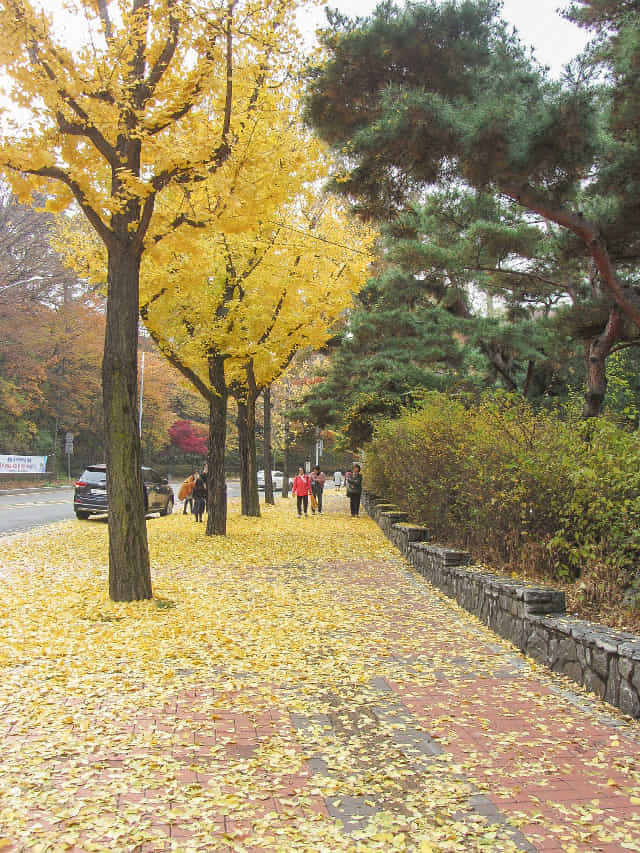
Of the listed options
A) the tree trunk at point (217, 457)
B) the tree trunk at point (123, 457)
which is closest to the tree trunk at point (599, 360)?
the tree trunk at point (217, 457)

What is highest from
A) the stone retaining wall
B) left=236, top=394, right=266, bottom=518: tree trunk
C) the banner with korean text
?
left=236, top=394, right=266, bottom=518: tree trunk

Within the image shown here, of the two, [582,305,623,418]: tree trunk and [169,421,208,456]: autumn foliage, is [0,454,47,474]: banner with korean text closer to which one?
[169,421,208,456]: autumn foliage

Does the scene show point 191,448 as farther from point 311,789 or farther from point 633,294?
point 311,789

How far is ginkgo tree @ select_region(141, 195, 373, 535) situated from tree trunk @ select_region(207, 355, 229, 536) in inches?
0.8

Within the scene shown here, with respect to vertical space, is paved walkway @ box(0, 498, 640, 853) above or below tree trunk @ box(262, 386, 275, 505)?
below

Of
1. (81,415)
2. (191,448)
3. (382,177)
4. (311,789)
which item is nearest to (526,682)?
(311,789)

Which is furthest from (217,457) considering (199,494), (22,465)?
(22,465)

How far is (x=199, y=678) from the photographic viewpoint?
5367 millimetres

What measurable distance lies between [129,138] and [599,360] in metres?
9.24

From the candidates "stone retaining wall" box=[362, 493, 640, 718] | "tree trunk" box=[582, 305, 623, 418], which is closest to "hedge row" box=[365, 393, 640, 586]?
"stone retaining wall" box=[362, 493, 640, 718]

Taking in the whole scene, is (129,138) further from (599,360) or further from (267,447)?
(267,447)

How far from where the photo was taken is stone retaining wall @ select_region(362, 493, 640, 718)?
183 inches

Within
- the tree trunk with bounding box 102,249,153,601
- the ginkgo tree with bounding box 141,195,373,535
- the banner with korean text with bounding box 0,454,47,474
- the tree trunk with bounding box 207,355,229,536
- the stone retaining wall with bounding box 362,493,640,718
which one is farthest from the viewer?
the banner with korean text with bounding box 0,454,47,474

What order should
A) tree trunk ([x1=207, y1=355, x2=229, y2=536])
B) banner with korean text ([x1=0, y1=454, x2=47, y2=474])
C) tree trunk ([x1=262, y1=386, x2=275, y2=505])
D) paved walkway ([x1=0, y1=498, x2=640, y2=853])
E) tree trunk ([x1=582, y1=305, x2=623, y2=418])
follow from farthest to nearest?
banner with korean text ([x1=0, y1=454, x2=47, y2=474]), tree trunk ([x1=262, y1=386, x2=275, y2=505]), tree trunk ([x1=207, y1=355, x2=229, y2=536]), tree trunk ([x1=582, y1=305, x2=623, y2=418]), paved walkway ([x1=0, y1=498, x2=640, y2=853])
